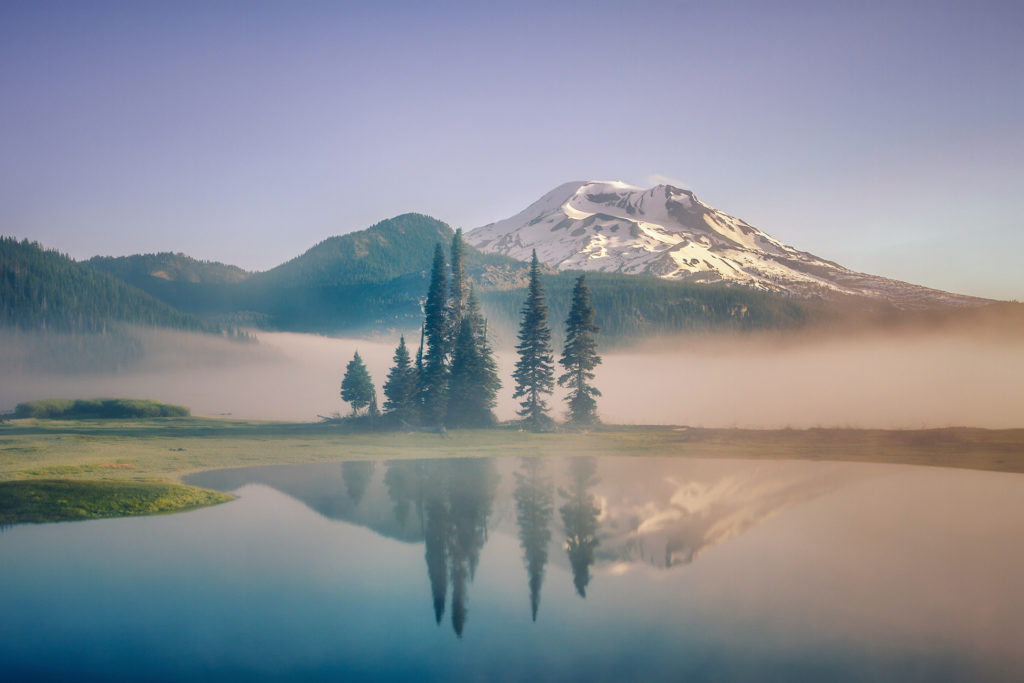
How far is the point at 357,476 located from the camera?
42375 mm

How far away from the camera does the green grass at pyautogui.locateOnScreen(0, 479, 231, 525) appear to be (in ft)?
96.7

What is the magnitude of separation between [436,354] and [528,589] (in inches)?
2356

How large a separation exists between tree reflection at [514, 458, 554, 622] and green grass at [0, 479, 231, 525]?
15537 mm

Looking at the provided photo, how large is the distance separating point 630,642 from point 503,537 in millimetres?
10342

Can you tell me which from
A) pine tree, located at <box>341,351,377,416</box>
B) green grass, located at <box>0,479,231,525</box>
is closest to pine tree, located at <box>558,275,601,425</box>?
pine tree, located at <box>341,351,377,416</box>

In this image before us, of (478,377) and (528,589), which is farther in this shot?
(478,377)

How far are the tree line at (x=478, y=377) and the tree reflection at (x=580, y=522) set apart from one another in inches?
1216

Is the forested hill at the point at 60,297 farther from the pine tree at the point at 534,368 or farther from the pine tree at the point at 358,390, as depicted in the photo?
the pine tree at the point at 534,368

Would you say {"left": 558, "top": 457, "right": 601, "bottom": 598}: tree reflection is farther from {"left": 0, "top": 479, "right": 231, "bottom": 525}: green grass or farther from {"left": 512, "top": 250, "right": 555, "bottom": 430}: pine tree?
{"left": 512, "top": 250, "right": 555, "bottom": 430}: pine tree

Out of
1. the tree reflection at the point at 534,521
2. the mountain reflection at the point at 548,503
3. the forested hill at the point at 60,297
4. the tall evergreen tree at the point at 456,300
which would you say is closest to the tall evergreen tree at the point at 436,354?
the tall evergreen tree at the point at 456,300

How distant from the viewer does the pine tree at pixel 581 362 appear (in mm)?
75188

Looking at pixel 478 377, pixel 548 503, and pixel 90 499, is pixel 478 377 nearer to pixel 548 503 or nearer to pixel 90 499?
pixel 548 503

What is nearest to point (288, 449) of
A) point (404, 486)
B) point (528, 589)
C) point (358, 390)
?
point (404, 486)

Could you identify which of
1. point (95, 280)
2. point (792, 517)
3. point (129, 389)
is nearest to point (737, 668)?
point (792, 517)
